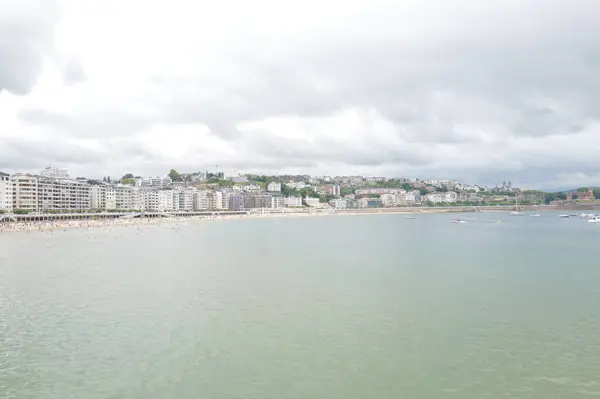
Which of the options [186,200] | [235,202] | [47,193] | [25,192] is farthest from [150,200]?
[25,192]

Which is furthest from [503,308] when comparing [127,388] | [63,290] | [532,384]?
[63,290]

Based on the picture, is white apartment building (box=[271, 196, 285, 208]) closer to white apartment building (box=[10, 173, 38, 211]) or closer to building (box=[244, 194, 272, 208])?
building (box=[244, 194, 272, 208])

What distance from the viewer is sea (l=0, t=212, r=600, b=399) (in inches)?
478

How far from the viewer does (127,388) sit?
11844 mm

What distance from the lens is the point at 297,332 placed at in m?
16.5

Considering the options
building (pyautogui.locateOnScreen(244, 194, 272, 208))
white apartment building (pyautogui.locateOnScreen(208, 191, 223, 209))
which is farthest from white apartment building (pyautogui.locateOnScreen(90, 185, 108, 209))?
building (pyautogui.locateOnScreen(244, 194, 272, 208))

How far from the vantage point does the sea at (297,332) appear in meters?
12.1

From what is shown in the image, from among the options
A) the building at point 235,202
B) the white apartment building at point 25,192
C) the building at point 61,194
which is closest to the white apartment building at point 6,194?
the white apartment building at point 25,192

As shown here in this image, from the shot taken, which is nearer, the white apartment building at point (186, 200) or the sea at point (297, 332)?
the sea at point (297, 332)

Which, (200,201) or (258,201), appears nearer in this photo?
(200,201)

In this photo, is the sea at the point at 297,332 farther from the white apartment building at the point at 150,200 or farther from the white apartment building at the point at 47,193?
the white apartment building at the point at 150,200

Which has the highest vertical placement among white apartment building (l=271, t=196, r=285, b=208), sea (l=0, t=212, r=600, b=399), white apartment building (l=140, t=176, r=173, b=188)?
white apartment building (l=140, t=176, r=173, b=188)

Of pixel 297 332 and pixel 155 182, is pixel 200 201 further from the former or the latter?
pixel 297 332

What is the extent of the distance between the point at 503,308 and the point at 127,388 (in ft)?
48.9
